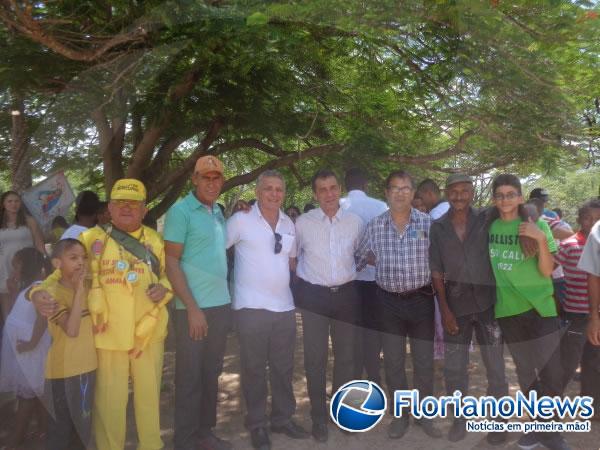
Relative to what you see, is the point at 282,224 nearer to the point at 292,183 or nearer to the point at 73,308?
the point at 73,308

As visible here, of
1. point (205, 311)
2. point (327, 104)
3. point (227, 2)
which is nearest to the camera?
point (205, 311)

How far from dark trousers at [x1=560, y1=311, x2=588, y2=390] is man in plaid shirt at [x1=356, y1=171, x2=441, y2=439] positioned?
1.29 metres

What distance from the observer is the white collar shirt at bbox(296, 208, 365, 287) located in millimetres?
3711

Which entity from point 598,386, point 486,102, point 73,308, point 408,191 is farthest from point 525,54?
point 73,308

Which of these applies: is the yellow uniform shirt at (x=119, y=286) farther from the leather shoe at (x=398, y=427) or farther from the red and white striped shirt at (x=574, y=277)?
the red and white striped shirt at (x=574, y=277)

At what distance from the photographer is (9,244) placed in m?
4.76

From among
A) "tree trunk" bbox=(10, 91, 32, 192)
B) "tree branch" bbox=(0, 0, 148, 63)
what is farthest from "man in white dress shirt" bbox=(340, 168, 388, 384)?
"tree trunk" bbox=(10, 91, 32, 192)

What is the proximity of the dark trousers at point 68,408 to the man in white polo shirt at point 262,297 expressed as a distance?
1089mm

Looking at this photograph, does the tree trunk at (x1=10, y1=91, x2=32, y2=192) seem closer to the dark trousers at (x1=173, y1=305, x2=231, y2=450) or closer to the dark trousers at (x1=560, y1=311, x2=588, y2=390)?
the dark trousers at (x1=173, y1=305, x2=231, y2=450)

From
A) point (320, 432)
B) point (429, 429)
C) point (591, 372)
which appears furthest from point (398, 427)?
point (591, 372)

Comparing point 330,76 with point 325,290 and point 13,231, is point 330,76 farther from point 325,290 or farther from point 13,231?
point 13,231

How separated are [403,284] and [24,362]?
2.88m

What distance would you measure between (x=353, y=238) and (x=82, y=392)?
7.26ft

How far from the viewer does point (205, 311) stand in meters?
3.38
